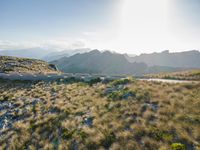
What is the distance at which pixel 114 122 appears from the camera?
45.4 ft

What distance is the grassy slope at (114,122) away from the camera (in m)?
11.7

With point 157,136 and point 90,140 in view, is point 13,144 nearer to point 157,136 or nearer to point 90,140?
point 90,140

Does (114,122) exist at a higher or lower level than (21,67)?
lower

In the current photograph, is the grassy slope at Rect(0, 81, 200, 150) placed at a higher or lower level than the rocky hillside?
lower

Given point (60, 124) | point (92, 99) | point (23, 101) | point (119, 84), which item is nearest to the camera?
point (60, 124)

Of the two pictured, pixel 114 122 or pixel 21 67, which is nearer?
pixel 114 122

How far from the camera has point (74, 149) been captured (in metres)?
11.9

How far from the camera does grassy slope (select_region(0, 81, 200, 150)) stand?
11663 mm

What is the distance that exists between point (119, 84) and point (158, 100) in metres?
8.70

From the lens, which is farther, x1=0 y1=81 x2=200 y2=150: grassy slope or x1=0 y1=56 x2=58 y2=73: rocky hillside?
x1=0 y1=56 x2=58 y2=73: rocky hillside

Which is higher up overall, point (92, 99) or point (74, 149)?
point (92, 99)

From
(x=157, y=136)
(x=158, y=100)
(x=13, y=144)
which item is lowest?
(x=13, y=144)

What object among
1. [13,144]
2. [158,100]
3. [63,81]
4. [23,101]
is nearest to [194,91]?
[158,100]

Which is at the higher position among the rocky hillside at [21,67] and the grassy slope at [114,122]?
the rocky hillside at [21,67]
